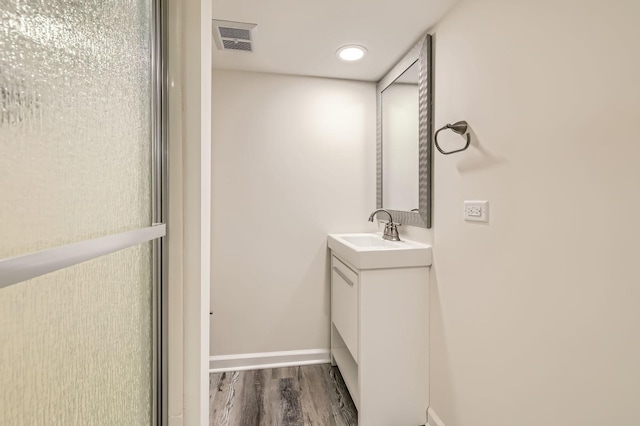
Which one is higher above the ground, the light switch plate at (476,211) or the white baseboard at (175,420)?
the light switch plate at (476,211)

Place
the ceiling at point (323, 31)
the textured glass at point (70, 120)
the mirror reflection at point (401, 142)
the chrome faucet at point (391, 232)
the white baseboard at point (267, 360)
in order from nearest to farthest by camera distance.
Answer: the textured glass at point (70, 120), the ceiling at point (323, 31), the mirror reflection at point (401, 142), the chrome faucet at point (391, 232), the white baseboard at point (267, 360)

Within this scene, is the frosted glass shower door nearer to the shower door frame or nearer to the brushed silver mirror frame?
the shower door frame

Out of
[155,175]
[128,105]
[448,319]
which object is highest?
[128,105]

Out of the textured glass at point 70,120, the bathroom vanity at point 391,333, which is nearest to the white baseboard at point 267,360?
the bathroom vanity at point 391,333

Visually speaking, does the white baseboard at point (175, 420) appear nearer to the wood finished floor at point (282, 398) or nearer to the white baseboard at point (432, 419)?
the wood finished floor at point (282, 398)

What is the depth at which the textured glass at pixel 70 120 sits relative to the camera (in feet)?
1.14

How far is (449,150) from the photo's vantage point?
1.51 metres

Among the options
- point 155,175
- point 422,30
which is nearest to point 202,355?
point 155,175

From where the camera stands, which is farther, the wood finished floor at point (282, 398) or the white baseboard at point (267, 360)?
the white baseboard at point (267, 360)

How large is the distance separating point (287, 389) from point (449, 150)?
5.88 feet

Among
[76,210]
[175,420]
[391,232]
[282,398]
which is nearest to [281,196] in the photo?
[391,232]

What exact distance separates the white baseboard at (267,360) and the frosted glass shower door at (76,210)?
1561 mm

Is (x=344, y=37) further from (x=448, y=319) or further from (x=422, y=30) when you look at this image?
(x=448, y=319)

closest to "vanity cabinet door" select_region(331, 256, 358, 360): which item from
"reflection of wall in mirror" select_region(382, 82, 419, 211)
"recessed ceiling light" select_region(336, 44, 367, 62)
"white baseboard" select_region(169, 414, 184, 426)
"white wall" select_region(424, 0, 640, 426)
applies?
"white wall" select_region(424, 0, 640, 426)
